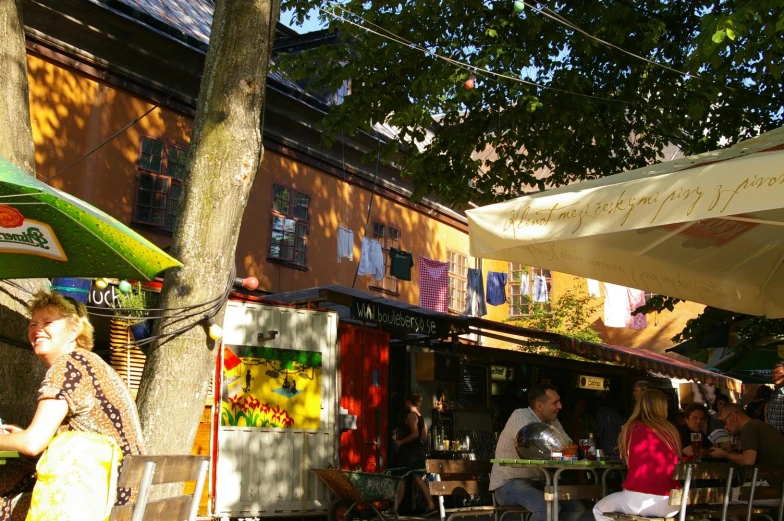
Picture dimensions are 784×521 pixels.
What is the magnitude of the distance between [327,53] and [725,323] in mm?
6929

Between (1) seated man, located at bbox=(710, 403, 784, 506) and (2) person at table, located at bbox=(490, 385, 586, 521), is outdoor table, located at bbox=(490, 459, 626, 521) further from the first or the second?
(1) seated man, located at bbox=(710, 403, 784, 506)

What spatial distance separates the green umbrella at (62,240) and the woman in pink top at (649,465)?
340cm

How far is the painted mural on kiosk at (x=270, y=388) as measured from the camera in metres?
11.6

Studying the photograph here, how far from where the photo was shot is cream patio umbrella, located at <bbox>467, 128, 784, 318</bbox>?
17.0ft

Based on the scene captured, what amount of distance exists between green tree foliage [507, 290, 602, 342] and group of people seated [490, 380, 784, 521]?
19.0m

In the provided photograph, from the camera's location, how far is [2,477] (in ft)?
15.1

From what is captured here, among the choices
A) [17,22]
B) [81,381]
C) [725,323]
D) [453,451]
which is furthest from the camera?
[453,451]

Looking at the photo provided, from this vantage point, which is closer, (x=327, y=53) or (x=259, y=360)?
(x=259, y=360)

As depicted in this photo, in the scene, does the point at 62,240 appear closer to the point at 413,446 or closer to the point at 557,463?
the point at 557,463

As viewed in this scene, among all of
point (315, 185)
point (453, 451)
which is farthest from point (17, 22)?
point (315, 185)

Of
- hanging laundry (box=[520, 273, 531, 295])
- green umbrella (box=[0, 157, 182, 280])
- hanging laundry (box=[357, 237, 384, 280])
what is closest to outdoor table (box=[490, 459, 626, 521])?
green umbrella (box=[0, 157, 182, 280])

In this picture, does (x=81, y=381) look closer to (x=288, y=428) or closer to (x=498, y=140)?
(x=288, y=428)

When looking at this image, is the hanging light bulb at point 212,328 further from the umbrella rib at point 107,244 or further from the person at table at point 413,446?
the person at table at point 413,446

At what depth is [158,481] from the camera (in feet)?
13.5
